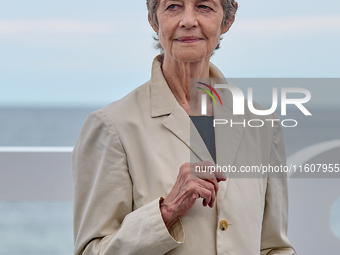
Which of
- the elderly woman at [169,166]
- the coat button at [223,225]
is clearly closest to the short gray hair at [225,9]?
the elderly woman at [169,166]

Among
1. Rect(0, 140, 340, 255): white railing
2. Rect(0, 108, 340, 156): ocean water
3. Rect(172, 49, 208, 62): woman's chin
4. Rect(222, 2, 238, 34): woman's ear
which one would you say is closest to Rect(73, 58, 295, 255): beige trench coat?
Rect(172, 49, 208, 62): woman's chin

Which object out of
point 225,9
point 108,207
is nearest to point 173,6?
point 225,9

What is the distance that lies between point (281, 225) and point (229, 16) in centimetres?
68

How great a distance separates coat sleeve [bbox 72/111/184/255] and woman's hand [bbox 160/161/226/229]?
0.03 meters

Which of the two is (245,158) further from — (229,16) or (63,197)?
(63,197)

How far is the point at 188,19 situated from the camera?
1396 millimetres

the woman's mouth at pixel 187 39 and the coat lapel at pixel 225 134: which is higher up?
the woman's mouth at pixel 187 39

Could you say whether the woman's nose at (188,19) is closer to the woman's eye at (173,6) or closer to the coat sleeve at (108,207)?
the woman's eye at (173,6)

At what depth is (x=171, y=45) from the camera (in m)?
1.44

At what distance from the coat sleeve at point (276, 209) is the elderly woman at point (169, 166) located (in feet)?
0.16

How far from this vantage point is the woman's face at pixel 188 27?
4.63 ft

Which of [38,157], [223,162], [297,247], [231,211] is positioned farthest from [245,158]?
[38,157]

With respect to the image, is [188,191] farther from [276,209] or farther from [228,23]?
[228,23]

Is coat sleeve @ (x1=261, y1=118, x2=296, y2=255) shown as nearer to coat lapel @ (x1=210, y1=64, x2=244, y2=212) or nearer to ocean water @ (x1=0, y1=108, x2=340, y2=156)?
coat lapel @ (x1=210, y1=64, x2=244, y2=212)
